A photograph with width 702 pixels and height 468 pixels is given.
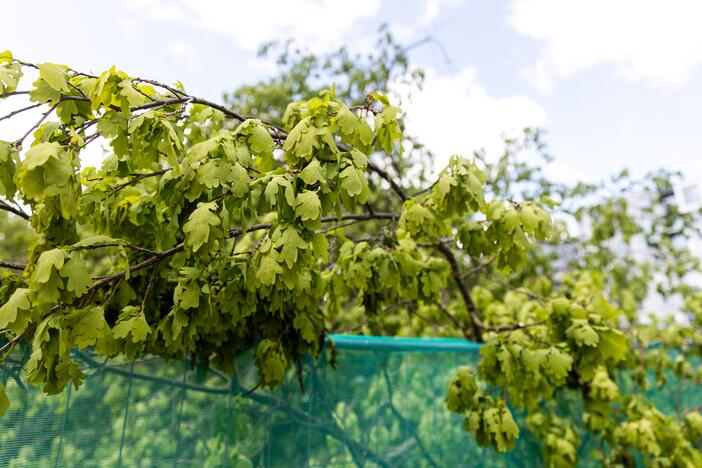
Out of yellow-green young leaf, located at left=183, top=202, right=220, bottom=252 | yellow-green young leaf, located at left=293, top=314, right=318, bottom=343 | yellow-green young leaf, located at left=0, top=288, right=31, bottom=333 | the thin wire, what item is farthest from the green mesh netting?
yellow-green young leaf, located at left=183, top=202, right=220, bottom=252

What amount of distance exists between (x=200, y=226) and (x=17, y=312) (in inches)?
31.4

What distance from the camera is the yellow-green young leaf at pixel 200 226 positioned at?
6.75 feet

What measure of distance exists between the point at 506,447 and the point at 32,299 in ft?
8.89

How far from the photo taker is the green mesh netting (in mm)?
2777

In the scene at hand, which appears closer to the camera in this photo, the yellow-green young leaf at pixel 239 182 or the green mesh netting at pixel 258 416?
the yellow-green young leaf at pixel 239 182

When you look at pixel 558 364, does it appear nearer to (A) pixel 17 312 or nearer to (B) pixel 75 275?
(B) pixel 75 275

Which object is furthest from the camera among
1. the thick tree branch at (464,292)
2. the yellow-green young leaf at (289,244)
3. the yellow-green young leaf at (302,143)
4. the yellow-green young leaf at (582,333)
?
the thick tree branch at (464,292)

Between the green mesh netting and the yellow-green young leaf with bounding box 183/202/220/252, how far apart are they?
128cm

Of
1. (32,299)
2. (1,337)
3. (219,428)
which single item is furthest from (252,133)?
(219,428)

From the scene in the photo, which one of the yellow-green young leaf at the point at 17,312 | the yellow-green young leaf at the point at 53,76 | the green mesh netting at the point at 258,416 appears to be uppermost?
the yellow-green young leaf at the point at 53,76

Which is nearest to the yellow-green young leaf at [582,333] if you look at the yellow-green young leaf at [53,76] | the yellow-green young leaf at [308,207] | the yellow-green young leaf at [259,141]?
the yellow-green young leaf at [308,207]

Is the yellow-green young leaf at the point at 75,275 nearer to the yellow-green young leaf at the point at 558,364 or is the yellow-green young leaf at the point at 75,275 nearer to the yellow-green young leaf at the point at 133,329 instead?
the yellow-green young leaf at the point at 133,329

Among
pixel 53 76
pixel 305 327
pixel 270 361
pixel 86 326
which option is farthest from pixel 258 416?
pixel 53 76

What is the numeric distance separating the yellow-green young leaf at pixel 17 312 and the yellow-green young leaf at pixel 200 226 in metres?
0.67
